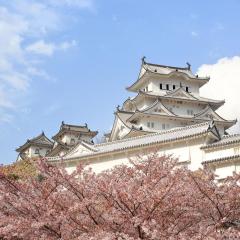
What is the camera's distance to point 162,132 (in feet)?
118

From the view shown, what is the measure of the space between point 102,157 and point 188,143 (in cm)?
654

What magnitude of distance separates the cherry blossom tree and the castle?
17503 millimetres

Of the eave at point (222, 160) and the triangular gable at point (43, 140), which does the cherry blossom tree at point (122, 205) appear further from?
the triangular gable at point (43, 140)

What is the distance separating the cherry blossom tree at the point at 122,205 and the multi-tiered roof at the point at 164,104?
34762 mm

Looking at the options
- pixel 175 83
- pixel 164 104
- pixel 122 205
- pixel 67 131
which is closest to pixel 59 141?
pixel 67 131

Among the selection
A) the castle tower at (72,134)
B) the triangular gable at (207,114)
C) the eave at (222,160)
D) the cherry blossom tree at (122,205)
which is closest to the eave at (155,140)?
the eave at (222,160)

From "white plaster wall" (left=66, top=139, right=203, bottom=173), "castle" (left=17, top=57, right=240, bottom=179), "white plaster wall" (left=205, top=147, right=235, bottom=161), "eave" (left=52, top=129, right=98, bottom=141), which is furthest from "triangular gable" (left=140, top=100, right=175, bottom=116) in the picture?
"white plaster wall" (left=205, top=147, right=235, bottom=161)

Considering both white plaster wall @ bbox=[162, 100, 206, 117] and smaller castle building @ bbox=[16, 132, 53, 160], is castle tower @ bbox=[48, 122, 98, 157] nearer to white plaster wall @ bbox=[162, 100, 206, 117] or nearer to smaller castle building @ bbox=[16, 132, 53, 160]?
smaller castle building @ bbox=[16, 132, 53, 160]

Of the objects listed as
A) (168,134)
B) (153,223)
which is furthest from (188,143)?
(153,223)

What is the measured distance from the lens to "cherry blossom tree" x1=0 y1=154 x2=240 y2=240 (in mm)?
9648

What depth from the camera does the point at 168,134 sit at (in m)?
35.0

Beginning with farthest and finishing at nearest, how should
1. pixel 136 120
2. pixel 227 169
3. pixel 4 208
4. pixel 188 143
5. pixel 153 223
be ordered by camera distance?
pixel 136 120
pixel 188 143
pixel 227 169
pixel 4 208
pixel 153 223

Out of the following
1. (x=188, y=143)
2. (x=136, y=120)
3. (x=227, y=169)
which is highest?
(x=136, y=120)

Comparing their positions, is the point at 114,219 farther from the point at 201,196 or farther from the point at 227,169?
the point at 227,169
